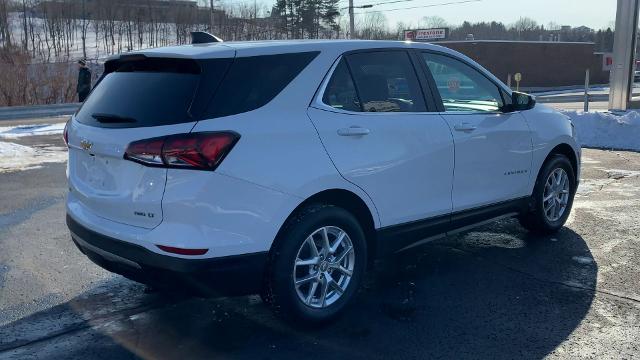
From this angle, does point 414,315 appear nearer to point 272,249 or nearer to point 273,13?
point 272,249

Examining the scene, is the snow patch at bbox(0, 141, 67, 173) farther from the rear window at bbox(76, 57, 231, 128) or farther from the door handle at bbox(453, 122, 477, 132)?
the door handle at bbox(453, 122, 477, 132)

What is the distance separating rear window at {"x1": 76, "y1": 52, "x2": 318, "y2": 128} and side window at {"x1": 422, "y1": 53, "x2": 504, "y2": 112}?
1.31 m

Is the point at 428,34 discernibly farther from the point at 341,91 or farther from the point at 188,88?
the point at 188,88

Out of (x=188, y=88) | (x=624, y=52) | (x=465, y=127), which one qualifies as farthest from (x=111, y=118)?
(x=624, y=52)

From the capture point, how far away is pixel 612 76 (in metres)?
17.8

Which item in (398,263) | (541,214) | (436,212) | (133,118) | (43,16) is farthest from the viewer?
(43,16)

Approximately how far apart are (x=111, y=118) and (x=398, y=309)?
2313mm

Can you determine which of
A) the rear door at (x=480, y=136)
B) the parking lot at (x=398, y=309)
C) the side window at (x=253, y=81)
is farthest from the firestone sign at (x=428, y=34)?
the side window at (x=253, y=81)

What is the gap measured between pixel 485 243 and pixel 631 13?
14195 millimetres

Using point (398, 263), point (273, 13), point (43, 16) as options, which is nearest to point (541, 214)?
point (398, 263)

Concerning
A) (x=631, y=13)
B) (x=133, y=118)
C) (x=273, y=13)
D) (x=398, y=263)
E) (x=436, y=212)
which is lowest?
(x=398, y=263)

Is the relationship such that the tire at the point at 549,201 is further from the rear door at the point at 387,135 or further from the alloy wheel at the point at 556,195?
the rear door at the point at 387,135

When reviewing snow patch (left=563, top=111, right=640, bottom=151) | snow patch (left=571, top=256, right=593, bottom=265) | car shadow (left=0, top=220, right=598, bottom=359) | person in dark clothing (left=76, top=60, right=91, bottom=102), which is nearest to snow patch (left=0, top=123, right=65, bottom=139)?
person in dark clothing (left=76, top=60, right=91, bottom=102)

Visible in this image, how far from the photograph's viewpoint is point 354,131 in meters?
4.02
